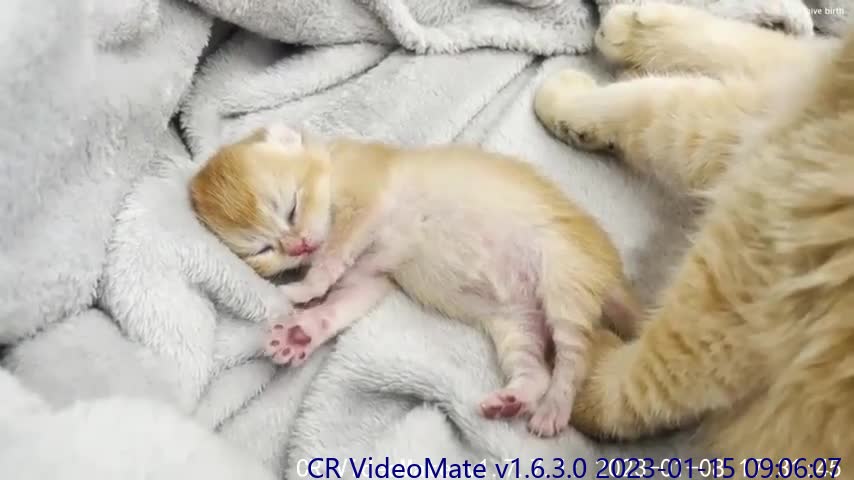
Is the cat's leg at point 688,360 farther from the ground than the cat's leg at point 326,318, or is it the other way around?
the cat's leg at point 688,360

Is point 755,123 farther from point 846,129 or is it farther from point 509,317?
point 509,317

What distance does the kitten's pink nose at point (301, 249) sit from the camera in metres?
1.35

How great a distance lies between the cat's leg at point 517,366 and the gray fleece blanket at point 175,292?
0.9 inches

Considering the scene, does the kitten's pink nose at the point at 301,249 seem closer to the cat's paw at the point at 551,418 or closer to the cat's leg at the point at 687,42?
the cat's paw at the point at 551,418

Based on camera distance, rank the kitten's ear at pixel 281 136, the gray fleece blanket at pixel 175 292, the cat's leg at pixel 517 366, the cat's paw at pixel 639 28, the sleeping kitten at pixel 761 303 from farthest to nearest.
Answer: the cat's paw at pixel 639 28 → the kitten's ear at pixel 281 136 → the cat's leg at pixel 517 366 → the gray fleece blanket at pixel 175 292 → the sleeping kitten at pixel 761 303

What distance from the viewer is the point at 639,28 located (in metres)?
1.58

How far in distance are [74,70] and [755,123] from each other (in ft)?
3.05

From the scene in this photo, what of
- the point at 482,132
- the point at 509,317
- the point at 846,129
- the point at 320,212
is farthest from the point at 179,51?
the point at 846,129

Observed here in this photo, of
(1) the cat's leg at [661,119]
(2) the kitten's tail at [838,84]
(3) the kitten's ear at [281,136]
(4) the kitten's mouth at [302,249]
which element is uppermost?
(2) the kitten's tail at [838,84]

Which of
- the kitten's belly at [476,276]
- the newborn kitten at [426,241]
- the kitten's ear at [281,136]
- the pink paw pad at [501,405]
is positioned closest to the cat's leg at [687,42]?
the newborn kitten at [426,241]

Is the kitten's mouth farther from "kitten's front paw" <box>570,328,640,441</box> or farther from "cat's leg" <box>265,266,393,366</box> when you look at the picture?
"kitten's front paw" <box>570,328,640,441</box>

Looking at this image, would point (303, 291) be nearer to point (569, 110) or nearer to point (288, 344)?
point (288, 344)

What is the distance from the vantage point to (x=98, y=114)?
125 cm

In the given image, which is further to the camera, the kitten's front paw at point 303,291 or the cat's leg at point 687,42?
the cat's leg at point 687,42
